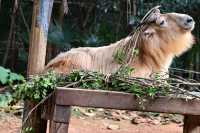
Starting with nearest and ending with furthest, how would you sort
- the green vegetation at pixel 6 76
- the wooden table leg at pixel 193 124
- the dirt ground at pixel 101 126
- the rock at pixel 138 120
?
the wooden table leg at pixel 193 124, the green vegetation at pixel 6 76, the dirt ground at pixel 101 126, the rock at pixel 138 120

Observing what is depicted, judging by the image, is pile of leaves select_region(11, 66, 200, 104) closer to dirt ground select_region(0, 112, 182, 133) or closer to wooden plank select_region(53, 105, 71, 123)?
wooden plank select_region(53, 105, 71, 123)

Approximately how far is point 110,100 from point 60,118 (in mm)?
297

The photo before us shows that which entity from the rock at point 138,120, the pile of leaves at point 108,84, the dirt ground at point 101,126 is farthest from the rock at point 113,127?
the pile of leaves at point 108,84

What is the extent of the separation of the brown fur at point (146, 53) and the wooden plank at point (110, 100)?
1.92 metres

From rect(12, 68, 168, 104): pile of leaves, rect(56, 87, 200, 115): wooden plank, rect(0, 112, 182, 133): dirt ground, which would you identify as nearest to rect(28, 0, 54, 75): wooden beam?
rect(12, 68, 168, 104): pile of leaves

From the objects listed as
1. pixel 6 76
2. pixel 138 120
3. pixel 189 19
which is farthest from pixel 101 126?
pixel 189 19

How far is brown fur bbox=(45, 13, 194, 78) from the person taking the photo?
203 inches

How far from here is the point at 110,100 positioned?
10.1ft

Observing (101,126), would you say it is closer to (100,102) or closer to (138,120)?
(138,120)

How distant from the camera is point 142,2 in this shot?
9.58 m

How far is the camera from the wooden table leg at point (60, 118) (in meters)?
3.07

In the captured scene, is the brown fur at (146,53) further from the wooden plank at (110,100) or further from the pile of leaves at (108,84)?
the wooden plank at (110,100)

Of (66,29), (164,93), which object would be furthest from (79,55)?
(66,29)

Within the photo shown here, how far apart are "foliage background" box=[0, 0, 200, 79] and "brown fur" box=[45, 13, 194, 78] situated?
153 inches
